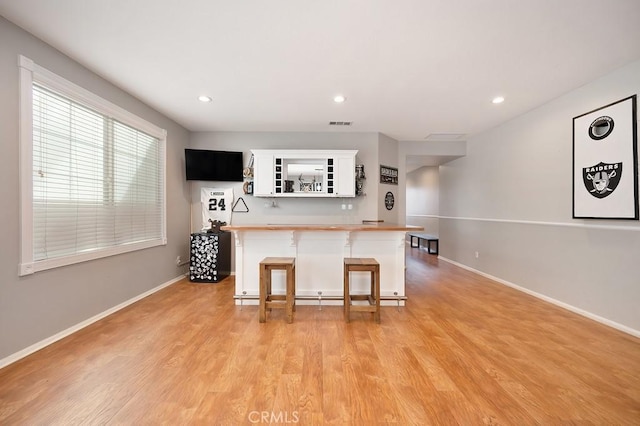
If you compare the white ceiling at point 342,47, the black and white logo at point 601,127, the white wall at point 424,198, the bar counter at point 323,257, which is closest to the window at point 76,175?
the white ceiling at point 342,47

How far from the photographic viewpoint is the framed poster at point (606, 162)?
2523 millimetres

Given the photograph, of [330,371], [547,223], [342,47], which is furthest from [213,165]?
[547,223]

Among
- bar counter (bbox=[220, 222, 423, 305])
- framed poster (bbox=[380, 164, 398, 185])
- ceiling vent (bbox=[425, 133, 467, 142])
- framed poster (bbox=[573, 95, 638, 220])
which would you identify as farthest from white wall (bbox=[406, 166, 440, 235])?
bar counter (bbox=[220, 222, 423, 305])

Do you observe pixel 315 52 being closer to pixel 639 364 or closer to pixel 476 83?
pixel 476 83

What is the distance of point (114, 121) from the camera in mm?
3084

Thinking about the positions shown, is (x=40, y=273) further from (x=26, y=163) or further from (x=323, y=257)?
(x=323, y=257)

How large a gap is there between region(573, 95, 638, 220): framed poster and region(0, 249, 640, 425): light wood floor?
1.28 meters

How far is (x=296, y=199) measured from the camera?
491cm

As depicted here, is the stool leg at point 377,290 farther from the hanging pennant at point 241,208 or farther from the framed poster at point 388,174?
the hanging pennant at point 241,208

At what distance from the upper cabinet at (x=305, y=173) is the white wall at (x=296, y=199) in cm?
34

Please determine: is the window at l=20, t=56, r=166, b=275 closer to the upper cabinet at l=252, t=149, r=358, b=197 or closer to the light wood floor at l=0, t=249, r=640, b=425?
the light wood floor at l=0, t=249, r=640, b=425

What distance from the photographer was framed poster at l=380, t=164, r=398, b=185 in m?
5.07

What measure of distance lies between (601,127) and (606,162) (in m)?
0.40

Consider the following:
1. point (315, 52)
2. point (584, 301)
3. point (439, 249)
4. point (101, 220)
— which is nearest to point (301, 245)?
point (315, 52)
